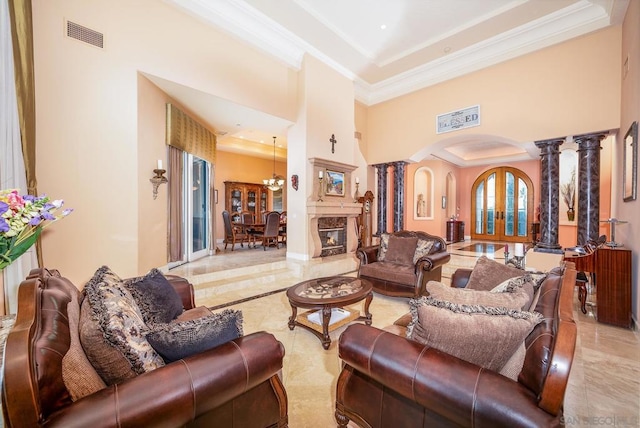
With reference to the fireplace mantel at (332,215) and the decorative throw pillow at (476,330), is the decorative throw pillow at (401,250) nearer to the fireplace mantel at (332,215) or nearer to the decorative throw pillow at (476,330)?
the fireplace mantel at (332,215)

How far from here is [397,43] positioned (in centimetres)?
491

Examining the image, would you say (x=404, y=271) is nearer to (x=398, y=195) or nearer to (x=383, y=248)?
(x=383, y=248)

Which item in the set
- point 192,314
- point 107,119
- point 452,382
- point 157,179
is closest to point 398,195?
point 157,179

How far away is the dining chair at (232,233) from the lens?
6.69m

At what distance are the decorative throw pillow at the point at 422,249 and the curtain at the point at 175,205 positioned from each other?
4.00m

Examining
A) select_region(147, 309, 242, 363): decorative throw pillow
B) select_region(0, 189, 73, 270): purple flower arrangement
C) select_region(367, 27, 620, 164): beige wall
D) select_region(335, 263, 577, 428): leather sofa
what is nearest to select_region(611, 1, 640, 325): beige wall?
select_region(367, 27, 620, 164): beige wall

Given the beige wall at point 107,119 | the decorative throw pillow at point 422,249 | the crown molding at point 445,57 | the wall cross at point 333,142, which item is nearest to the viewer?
the beige wall at point 107,119

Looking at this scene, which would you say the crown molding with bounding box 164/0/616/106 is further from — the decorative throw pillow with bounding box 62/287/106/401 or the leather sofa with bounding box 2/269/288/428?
the decorative throw pillow with bounding box 62/287/106/401

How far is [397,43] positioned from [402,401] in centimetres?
557

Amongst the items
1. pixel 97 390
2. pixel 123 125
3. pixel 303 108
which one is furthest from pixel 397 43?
pixel 97 390

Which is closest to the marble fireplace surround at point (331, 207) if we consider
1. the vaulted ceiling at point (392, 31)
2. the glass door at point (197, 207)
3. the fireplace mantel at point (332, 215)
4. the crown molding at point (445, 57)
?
the fireplace mantel at point (332, 215)

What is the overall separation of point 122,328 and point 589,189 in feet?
18.9

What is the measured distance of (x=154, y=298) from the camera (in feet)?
5.82

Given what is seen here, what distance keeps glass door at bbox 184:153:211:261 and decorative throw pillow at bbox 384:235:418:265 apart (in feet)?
12.5
